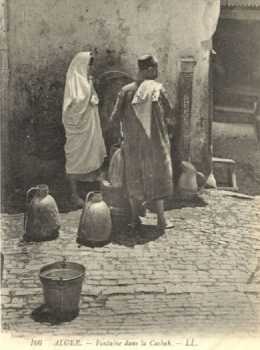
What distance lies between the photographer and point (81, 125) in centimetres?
780

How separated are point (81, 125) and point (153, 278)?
2458 mm

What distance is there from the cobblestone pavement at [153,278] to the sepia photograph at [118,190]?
2 cm

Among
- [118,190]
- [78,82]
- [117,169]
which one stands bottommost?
[118,190]

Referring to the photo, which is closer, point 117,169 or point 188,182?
point 117,169

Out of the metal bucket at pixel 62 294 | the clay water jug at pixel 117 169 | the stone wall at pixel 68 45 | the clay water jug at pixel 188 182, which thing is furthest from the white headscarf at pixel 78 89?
the metal bucket at pixel 62 294

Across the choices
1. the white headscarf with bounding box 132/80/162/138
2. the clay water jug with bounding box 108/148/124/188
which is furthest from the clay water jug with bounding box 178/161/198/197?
the white headscarf with bounding box 132/80/162/138

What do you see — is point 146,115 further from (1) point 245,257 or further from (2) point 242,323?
(2) point 242,323

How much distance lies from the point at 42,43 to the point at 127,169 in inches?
87.7

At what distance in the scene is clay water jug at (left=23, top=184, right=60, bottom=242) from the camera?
22.5 ft

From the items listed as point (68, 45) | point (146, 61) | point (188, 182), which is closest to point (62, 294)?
point (146, 61)

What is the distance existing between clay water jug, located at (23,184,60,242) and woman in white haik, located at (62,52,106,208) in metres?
1.08

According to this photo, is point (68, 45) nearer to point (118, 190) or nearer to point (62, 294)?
point (118, 190)

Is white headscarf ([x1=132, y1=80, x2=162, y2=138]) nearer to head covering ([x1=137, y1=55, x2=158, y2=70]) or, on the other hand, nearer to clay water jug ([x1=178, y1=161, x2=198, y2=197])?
head covering ([x1=137, y1=55, x2=158, y2=70])

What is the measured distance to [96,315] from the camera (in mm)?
5555
